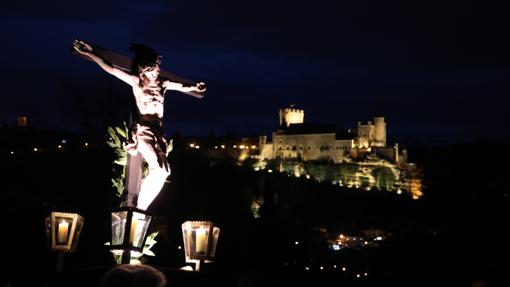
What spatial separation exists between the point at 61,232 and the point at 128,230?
0.59 meters

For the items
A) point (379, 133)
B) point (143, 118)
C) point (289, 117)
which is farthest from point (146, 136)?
point (289, 117)

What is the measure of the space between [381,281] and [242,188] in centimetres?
6022

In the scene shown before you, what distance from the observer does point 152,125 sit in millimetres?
5430

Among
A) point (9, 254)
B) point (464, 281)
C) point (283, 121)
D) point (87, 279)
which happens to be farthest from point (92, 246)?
Answer: point (283, 121)

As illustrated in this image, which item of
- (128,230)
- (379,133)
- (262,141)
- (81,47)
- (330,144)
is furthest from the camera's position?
(262,141)

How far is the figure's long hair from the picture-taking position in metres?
5.50

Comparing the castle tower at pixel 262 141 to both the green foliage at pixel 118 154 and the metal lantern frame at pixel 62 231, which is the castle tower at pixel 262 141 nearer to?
the green foliage at pixel 118 154

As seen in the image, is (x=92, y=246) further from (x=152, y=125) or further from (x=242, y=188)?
(x=242, y=188)

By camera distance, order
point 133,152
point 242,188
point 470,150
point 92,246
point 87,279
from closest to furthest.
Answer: point 87,279 → point 133,152 → point 92,246 → point 242,188 → point 470,150

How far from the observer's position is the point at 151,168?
548 centimetres

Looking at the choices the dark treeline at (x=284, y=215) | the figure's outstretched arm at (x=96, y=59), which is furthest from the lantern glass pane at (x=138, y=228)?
the figure's outstretched arm at (x=96, y=59)

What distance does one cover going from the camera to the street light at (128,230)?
4.76m

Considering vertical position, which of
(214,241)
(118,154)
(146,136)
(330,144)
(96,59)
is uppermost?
(330,144)

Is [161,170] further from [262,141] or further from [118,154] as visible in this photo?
[262,141]
